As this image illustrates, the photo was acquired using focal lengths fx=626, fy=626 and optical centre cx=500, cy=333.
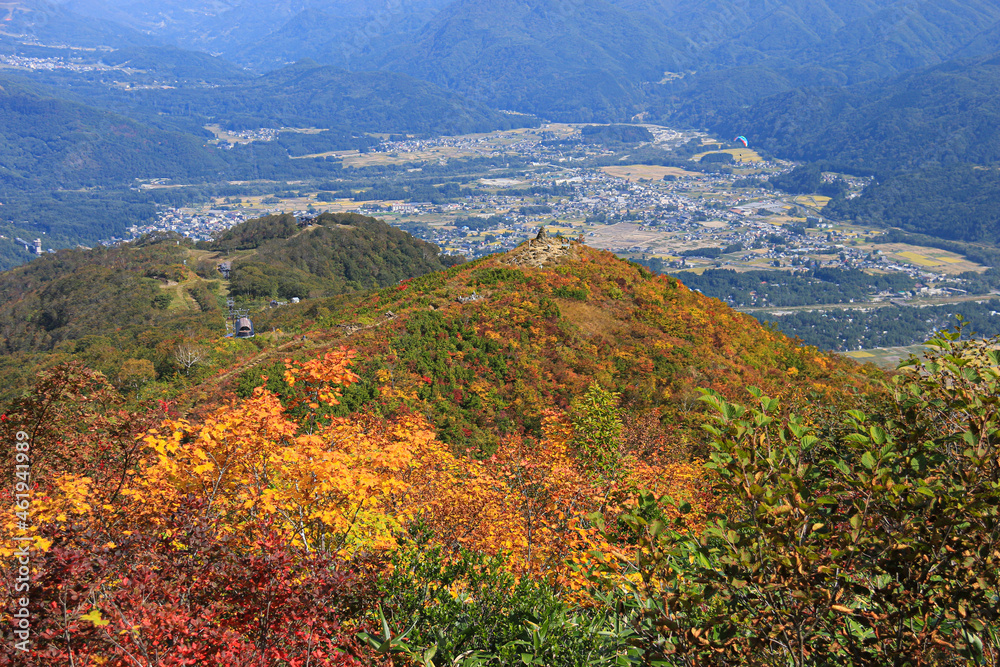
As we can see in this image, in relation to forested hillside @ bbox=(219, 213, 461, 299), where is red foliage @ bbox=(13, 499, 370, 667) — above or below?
above

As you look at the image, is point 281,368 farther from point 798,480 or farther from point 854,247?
point 854,247

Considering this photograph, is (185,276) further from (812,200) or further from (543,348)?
(812,200)

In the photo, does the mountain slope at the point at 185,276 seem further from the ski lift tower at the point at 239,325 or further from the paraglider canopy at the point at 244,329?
the paraglider canopy at the point at 244,329

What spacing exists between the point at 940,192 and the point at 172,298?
192652 millimetres

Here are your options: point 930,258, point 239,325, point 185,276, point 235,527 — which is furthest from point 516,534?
point 930,258

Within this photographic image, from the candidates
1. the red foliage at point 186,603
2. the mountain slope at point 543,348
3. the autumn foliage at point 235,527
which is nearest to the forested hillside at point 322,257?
the mountain slope at point 543,348

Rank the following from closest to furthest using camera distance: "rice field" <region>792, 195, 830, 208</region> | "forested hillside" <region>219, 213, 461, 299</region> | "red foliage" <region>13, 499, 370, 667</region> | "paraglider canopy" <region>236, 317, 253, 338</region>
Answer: "red foliage" <region>13, 499, 370, 667</region> → "paraglider canopy" <region>236, 317, 253, 338</region> → "forested hillside" <region>219, 213, 461, 299</region> → "rice field" <region>792, 195, 830, 208</region>

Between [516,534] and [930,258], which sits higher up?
[516,534]

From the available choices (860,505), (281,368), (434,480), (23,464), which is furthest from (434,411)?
(860,505)

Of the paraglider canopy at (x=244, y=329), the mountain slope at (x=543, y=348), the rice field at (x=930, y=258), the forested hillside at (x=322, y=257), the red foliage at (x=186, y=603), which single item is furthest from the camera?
the rice field at (x=930, y=258)

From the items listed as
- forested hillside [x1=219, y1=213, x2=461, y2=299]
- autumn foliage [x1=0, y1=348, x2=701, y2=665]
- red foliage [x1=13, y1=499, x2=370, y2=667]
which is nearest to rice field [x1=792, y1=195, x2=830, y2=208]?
forested hillside [x1=219, y1=213, x2=461, y2=299]

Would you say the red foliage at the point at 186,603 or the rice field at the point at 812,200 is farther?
the rice field at the point at 812,200

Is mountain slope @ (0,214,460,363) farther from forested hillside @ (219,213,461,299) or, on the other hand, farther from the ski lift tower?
the ski lift tower

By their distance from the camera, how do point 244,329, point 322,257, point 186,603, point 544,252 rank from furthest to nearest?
point 322,257, point 244,329, point 544,252, point 186,603
